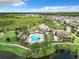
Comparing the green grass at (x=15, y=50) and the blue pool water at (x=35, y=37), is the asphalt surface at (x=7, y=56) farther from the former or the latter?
the blue pool water at (x=35, y=37)

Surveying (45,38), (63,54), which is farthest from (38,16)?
(63,54)

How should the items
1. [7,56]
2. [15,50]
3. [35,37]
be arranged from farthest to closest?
[35,37] < [15,50] < [7,56]

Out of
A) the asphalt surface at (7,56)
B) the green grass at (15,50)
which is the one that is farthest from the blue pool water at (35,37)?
the asphalt surface at (7,56)

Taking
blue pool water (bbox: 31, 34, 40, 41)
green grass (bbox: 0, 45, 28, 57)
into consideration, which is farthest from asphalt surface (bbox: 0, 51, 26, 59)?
blue pool water (bbox: 31, 34, 40, 41)

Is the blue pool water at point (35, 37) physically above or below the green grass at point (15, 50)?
above

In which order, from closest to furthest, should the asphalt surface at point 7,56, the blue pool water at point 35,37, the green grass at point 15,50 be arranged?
the asphalt surface at point 7,56 → the green grass at point 15,50 → the blue pool water at point 35,37

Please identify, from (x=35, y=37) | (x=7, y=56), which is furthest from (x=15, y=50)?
(x=35, y=37)

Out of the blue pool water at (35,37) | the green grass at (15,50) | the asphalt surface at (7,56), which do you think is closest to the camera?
the asphalt surface at (7,56)

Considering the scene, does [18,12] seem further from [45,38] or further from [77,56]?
[77,56]

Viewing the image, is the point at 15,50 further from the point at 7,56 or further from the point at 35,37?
the point at 35,37

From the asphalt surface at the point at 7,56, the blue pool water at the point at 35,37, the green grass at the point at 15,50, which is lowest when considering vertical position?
the asphalt surface at the point at 7,56

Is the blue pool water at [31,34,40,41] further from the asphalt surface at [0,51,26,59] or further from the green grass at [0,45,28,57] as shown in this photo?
the asphalt surface at [0,51,26,59]

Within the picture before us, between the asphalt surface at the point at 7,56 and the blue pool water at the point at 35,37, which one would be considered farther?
the blue pool water at the point at 35,37
